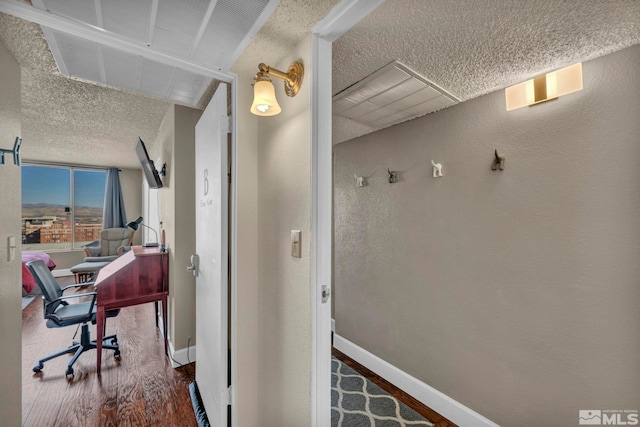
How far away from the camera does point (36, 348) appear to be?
104 inches

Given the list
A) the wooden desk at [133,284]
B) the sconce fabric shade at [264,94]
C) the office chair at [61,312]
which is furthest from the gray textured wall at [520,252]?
the office chair at [61,312]

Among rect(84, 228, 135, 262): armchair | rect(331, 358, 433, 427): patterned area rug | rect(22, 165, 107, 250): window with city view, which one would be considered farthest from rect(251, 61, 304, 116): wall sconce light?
rect(22, 165, 107, 250): window with city view

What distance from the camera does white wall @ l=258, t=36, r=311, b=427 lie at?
1.21 metres

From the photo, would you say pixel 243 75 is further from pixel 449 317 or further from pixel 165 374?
pixel 165 374

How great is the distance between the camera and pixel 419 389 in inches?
78.9

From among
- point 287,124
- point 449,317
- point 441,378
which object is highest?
point 287,124

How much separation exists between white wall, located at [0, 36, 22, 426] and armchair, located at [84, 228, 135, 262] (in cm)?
440

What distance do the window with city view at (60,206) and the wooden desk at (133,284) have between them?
179 inches

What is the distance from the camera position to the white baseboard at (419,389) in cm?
173

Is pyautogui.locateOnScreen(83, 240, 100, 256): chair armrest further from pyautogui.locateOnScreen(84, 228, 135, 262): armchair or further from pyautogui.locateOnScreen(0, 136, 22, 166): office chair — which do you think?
pyautogui.locateOnScreen(0, 136, 22, 166): office chair

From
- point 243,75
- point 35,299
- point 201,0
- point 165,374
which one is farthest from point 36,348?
point 201,0

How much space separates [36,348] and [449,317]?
12.7 feet

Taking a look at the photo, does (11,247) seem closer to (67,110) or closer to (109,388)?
(109,388)

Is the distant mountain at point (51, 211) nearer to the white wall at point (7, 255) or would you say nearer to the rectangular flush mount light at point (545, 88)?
the white wall at point (7, 255)
